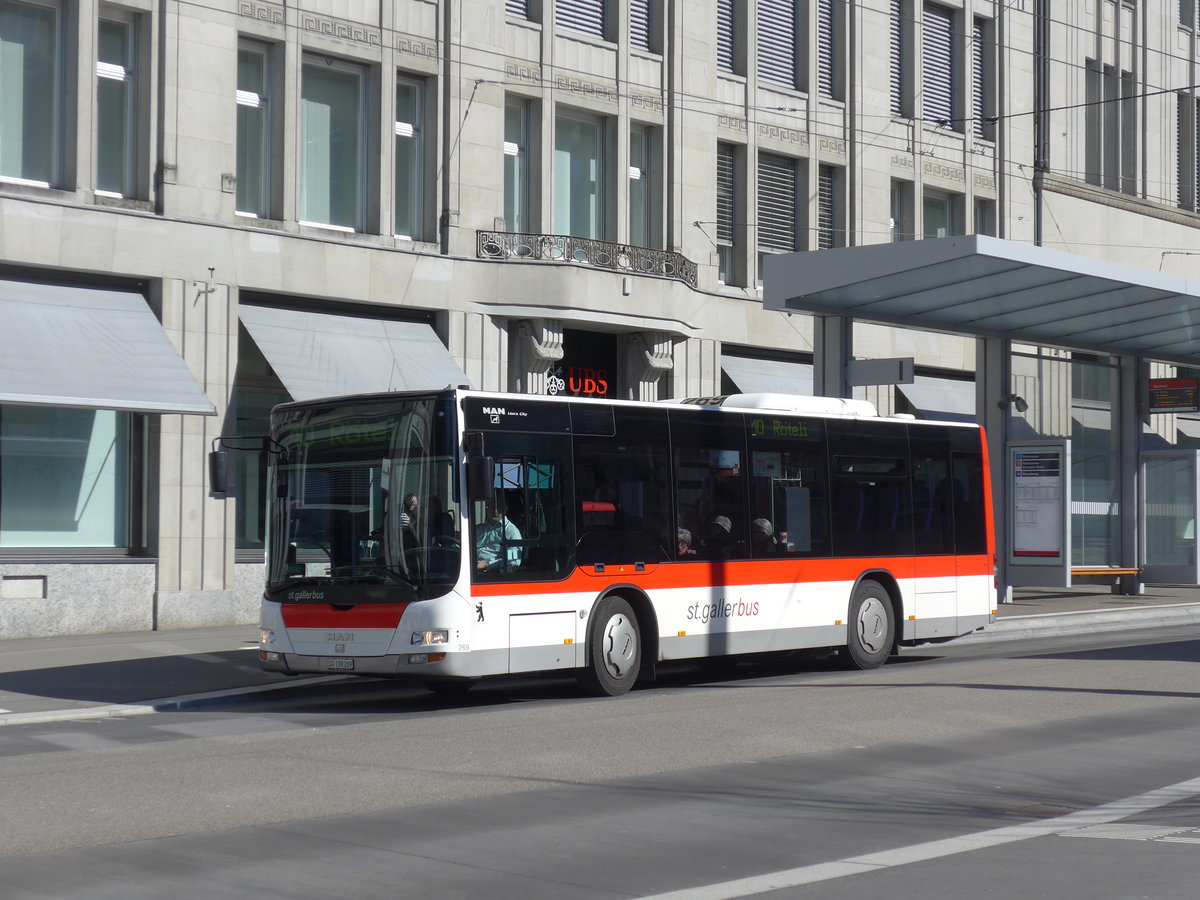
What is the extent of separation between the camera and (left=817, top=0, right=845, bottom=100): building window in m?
32.2

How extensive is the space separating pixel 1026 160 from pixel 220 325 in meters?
21.4

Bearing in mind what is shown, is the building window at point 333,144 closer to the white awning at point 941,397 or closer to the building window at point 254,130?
the building window at point 254,130

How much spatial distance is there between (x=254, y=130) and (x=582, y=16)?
6.63 metres

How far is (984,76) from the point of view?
36438 mm

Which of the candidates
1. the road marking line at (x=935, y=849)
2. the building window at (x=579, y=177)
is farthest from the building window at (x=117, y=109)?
the road marking line at (x=935, y=849)

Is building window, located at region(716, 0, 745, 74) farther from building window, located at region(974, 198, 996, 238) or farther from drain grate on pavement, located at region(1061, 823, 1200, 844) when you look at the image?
drain grate on pavement, located at region(1061, 823, 1200, 844)

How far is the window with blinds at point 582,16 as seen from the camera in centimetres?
2719

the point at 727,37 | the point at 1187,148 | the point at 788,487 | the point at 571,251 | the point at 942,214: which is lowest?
the point at 788,487

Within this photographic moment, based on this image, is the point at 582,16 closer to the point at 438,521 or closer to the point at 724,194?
the point at 724,194

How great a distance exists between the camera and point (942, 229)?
1395 inches

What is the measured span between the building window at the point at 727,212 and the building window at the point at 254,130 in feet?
30.9

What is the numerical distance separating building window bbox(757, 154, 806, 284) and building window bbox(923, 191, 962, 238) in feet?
15.3

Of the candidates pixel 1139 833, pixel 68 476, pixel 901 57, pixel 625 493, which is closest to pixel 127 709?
pixel 625 493

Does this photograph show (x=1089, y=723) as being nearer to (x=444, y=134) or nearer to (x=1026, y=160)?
(x=444, y=134)
